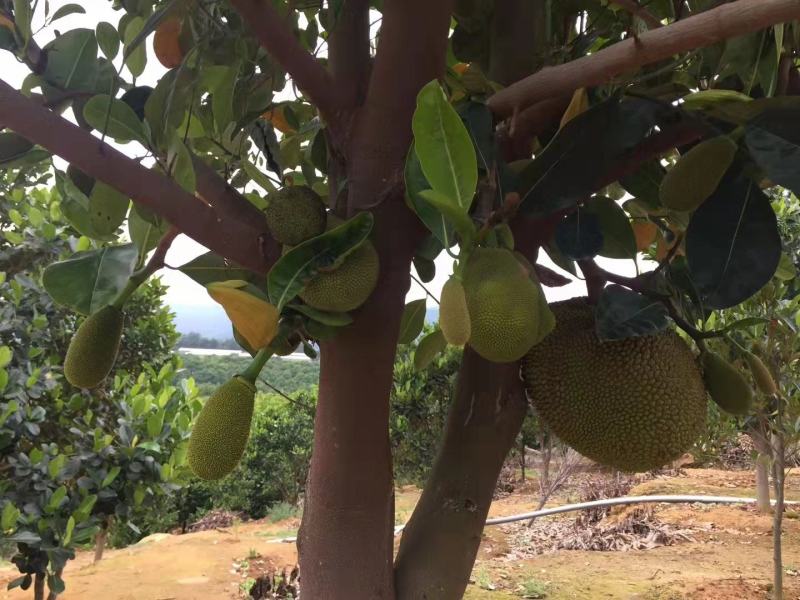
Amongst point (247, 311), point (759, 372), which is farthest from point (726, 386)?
point (247, 311)

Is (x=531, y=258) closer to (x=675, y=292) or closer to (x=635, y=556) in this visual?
(x=675, y=292)

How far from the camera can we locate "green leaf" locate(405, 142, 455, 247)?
0.52 meters

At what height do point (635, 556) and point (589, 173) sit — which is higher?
point (589, 173)

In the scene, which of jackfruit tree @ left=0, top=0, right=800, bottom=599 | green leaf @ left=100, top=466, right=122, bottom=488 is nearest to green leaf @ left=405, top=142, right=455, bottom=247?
jackfruit tree @ left=0, top=0, right=800, bottom=599

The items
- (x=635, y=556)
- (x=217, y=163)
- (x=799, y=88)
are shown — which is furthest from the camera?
(x=635, y=556)

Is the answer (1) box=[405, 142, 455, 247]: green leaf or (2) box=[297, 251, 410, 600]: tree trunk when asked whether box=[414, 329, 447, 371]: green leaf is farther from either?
(1) box=[405, 142, 455, 247]: green leaf

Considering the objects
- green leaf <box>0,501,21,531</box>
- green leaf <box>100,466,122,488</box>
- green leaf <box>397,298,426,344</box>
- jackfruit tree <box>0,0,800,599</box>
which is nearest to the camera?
jackfruit tree <box>0,0,800,599</box>

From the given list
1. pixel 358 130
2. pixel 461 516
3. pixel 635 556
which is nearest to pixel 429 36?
pixel 358 130

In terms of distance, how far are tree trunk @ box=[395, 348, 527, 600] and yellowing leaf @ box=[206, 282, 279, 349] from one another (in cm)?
23

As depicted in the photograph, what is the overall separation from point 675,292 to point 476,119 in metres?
0.30

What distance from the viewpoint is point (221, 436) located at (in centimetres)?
54

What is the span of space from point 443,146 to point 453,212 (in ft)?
0.16

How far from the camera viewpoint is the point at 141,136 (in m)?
0.59

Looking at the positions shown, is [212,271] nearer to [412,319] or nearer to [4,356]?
[412,319]
